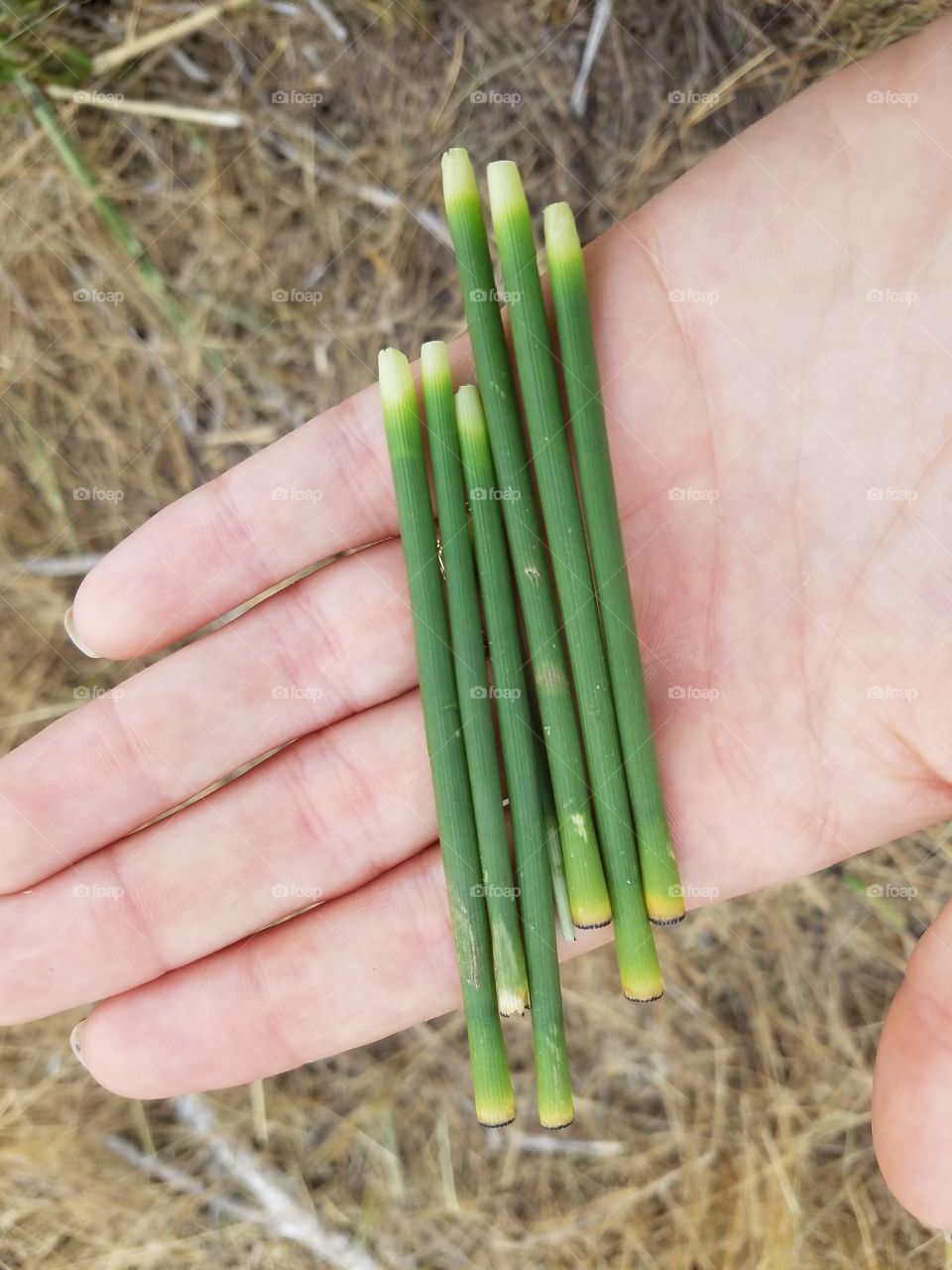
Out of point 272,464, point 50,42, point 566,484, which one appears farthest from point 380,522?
point 50,42

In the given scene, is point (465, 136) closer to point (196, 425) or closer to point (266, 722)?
point (196, 425)
